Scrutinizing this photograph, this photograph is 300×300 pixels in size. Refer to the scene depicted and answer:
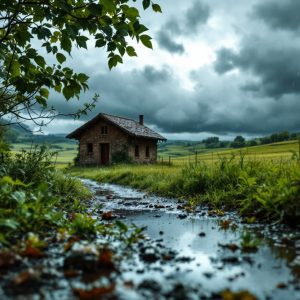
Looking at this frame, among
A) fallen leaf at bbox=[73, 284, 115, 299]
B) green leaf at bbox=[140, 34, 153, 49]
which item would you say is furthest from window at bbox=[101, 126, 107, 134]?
fallen leaf at bbox=[73, 284, 115, 299]

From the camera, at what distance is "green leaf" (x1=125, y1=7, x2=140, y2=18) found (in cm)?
277

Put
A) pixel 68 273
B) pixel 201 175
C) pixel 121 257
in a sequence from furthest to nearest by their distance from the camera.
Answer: pixel 201 175, pixel 121 257, pixel 68 273

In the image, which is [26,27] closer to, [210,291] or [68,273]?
[68,273]

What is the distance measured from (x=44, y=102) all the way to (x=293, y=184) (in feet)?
12.8

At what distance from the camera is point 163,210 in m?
5.29

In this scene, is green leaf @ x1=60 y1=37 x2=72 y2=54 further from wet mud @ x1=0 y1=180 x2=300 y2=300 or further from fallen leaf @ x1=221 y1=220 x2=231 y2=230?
fallen leaf @ x1=221 y1=220 x2=231 y2=230

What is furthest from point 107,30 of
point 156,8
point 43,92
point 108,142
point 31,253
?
point 108,142

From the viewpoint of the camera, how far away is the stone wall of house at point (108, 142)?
1025 inches

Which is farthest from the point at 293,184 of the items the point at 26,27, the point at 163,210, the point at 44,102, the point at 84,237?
the point at 26,27

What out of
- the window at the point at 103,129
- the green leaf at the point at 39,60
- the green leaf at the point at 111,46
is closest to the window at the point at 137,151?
the window at the point at 103,129

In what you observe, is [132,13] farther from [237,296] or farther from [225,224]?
[225,224]

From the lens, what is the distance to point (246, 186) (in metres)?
5.02

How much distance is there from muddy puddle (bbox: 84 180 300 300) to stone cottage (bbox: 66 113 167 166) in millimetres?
21592

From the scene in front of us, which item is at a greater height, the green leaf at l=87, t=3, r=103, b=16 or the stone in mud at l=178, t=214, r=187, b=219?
the green leaf at l=87, t=3, r=103, b=16
